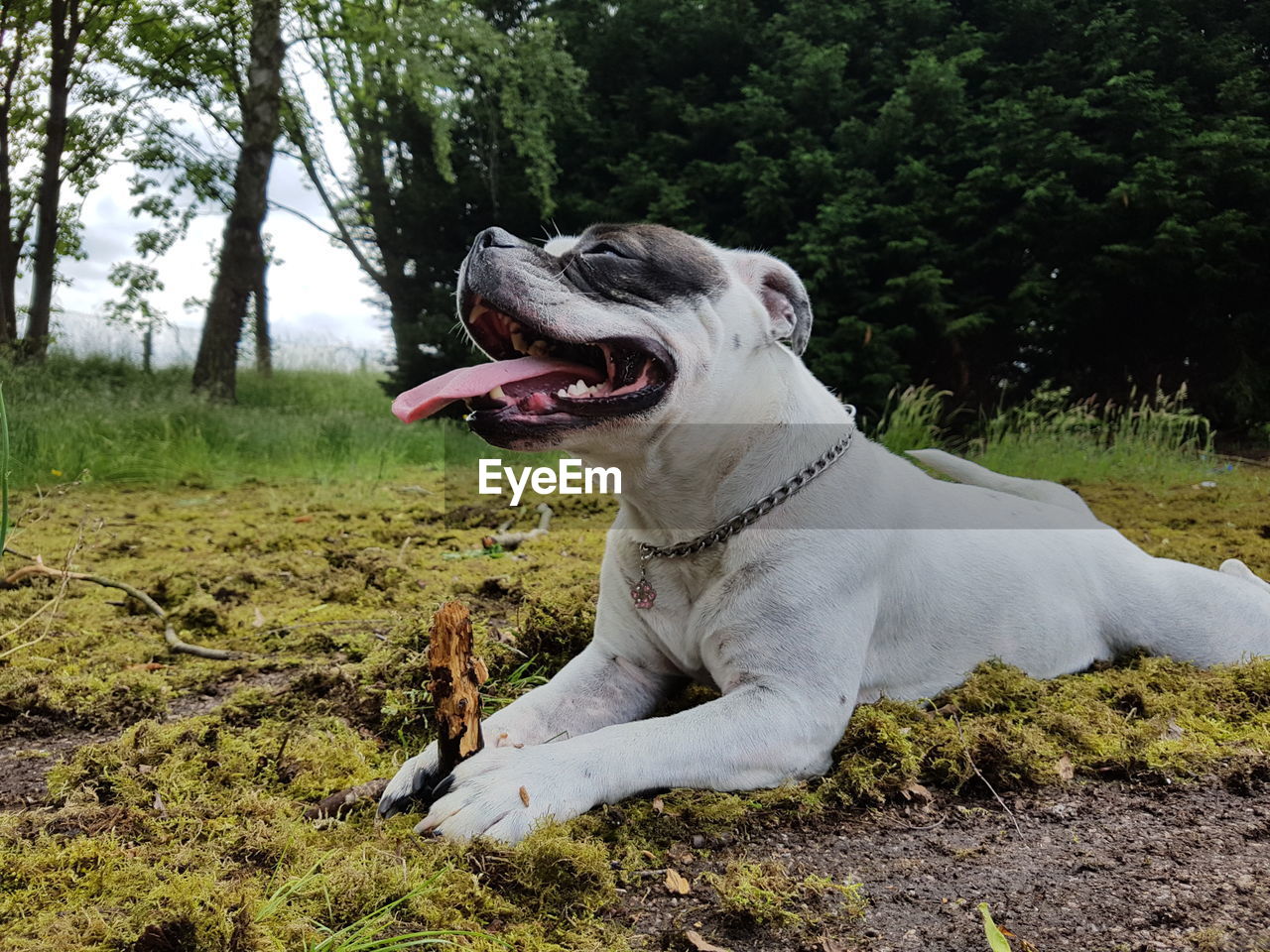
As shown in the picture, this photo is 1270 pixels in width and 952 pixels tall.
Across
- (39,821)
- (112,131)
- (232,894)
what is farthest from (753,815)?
(112,131)

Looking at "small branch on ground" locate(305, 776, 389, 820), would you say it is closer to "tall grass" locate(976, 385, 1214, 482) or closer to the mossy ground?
the mossy ground

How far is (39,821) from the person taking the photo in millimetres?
1612

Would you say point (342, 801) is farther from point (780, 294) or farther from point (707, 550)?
point (780, 294)

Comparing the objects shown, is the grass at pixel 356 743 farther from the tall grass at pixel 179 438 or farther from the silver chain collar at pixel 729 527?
the tall grass at pixel 179 438

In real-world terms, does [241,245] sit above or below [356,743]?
above

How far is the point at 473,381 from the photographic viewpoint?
6.21 feet

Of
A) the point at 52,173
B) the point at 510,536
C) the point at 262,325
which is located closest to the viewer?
the point at 510,536

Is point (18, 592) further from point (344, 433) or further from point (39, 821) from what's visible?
point (344, 433)

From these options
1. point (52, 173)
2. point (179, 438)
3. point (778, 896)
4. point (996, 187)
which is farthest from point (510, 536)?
point (52, 173)

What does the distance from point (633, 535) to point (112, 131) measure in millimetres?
13411

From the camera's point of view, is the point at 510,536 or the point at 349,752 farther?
the point at 510,536

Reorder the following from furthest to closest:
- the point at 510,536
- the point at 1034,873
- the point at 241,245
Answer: the point at 241,245 < the point at 510,536 < the point at 1034,873

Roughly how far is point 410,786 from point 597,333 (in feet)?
3.05

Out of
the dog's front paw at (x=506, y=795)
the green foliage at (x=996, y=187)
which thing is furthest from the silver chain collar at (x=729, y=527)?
the green foliage at (x=996, y=187)
